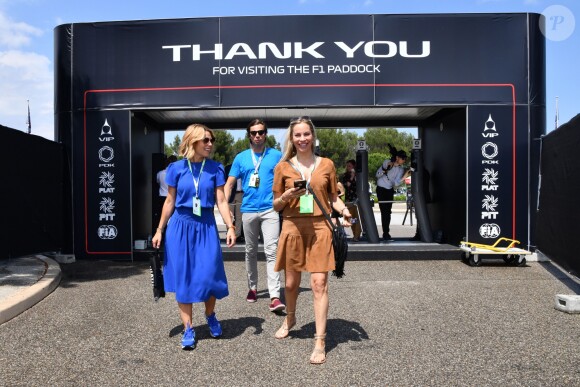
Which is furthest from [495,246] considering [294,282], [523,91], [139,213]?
[139,213]

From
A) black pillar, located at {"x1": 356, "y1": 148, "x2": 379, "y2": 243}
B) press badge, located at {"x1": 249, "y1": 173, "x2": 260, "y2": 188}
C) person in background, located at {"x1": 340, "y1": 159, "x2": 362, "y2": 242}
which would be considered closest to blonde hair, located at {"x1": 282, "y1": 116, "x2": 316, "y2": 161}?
press badge, located at {"x1": 249, "y1": 173, "x2": 260, "y2": 188}

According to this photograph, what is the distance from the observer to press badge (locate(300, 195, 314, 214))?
370 cm

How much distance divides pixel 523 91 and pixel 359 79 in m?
2.58

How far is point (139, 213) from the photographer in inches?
383

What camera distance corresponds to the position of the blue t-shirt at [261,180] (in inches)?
212

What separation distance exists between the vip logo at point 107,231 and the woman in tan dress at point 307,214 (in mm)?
5304

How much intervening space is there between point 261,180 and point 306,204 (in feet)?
5.67

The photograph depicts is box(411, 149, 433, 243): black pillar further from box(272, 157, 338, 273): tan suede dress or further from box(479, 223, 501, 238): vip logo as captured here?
box(272, 157, 338, 273): tan suede dress

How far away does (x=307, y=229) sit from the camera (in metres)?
3.88

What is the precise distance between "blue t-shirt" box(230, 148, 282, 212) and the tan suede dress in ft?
4.58

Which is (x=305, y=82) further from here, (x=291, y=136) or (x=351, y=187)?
(x=291, y=136)

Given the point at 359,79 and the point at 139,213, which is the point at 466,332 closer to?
the point at 359,79

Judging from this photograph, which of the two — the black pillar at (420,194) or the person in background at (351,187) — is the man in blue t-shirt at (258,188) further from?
the person in background at (351,187)

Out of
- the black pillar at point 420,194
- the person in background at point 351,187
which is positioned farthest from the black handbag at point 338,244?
the person in background at point 351,187
